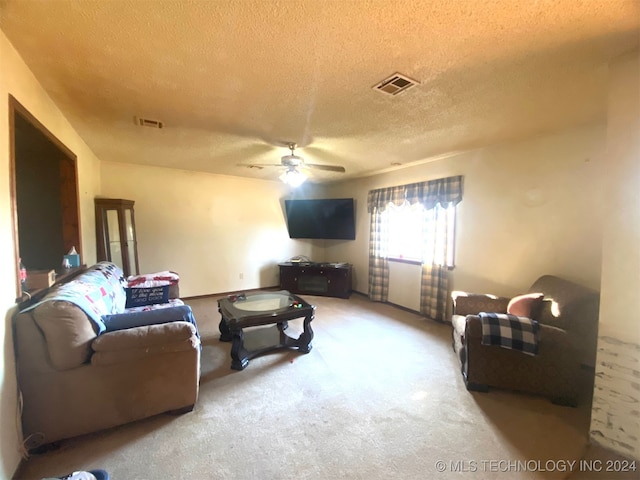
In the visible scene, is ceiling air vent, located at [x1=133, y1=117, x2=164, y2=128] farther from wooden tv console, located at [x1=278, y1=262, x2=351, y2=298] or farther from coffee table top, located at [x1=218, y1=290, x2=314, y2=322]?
wooden tv console, located at [x1=278, y1=262, x2=351, y2=298]

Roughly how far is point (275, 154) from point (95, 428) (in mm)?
3023

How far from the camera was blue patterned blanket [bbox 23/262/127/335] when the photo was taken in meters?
1.71

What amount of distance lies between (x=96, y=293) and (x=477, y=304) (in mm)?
3413

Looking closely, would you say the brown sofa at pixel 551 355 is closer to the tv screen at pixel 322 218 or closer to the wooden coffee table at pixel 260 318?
the wooden coffee table at pixel 260 318

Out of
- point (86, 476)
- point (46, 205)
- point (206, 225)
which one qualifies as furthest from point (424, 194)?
point (46, 205)

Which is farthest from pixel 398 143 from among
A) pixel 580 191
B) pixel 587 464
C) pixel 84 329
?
pixel 84 329

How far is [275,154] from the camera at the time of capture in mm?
3479

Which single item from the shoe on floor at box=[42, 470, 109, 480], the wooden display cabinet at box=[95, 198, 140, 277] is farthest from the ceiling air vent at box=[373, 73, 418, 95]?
the wooden display cabinet at box=[95, 198, 140, 277]

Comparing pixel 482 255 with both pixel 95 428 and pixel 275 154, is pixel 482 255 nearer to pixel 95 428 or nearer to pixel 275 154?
pixel 275 154

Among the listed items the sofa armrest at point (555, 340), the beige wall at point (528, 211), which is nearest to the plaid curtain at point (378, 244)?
the beige wall at point (528, 211)

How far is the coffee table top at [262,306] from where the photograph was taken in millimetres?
2605

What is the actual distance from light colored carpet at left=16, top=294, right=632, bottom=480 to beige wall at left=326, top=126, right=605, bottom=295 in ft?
4.16

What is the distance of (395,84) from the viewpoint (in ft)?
5.86

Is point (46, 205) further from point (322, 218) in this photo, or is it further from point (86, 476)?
point (322, 218)
